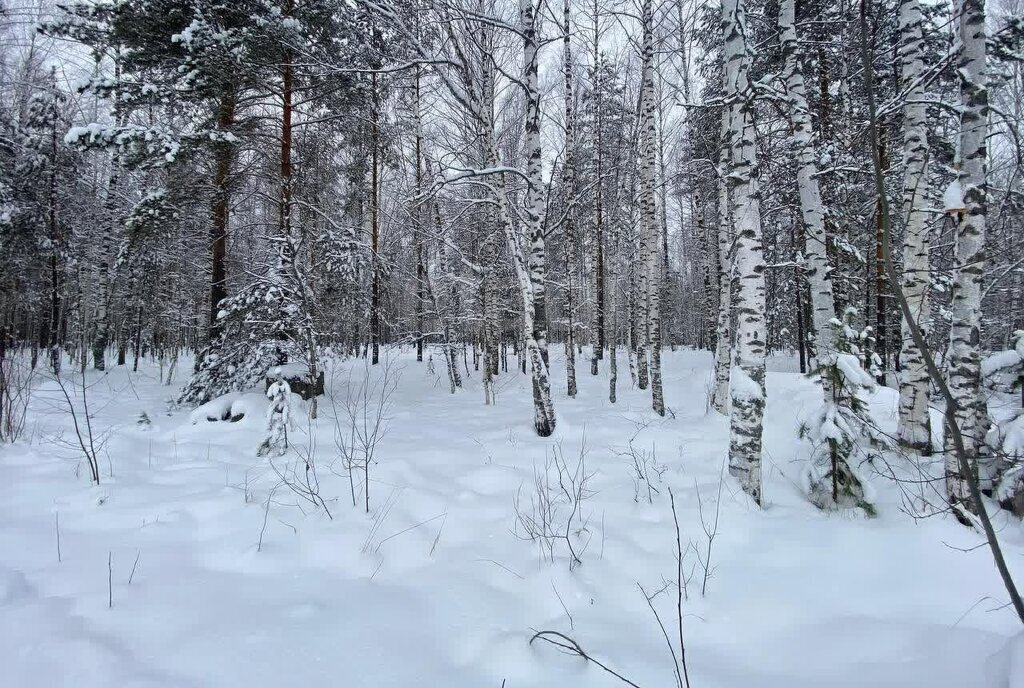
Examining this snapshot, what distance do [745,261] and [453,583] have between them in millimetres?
3678

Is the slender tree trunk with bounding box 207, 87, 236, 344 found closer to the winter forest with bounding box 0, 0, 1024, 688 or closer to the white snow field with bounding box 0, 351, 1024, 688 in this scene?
the winter forest with bounding box 0, 0, 1024, 688

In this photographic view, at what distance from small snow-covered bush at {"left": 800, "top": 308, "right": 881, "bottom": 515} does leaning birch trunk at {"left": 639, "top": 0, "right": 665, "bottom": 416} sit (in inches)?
178

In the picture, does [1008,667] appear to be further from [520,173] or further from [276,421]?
[520,173]

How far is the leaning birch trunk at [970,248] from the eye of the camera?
3424 millimetres

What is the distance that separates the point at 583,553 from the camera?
3.10 meters

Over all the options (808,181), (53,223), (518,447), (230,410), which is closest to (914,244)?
(808,181)

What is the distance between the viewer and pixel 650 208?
360 inches

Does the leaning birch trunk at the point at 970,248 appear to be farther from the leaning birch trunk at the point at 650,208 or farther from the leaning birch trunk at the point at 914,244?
the leaning birch trunk at the point at 650,208

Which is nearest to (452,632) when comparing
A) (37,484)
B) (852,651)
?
(852,651)

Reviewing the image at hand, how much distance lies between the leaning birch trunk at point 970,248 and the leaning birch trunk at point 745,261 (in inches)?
55.4

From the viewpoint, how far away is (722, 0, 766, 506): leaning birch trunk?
158 inches

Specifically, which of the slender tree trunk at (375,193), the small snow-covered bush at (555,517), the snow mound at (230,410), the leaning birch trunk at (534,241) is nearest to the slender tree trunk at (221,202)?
the snow mound at (230,410)

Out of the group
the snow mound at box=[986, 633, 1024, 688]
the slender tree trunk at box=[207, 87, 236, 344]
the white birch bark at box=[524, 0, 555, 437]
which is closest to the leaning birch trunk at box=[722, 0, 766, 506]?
the snow mound at box=[986, 633, 1024, 688]

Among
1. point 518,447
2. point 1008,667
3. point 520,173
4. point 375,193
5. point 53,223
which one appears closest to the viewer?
point 1008,667
